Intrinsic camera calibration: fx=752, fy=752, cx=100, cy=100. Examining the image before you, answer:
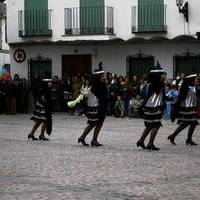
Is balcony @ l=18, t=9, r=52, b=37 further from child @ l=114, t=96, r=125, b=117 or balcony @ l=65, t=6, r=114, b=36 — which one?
child @ l=114, t=96, r=125, b=117

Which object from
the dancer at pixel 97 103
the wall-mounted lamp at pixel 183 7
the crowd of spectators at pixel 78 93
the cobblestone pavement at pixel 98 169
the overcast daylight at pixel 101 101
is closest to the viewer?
the cobblestone pavement at pixel 98 169

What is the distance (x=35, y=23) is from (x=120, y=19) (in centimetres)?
428

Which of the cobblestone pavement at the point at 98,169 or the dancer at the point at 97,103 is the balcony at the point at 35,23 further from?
the dancer at the point at 97,103

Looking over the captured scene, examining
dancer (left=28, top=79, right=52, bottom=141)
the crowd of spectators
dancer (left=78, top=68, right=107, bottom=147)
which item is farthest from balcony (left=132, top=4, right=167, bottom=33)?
dancer (left=78, top=68, right=107, bottom=147)

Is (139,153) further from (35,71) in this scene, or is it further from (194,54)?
(35,71)

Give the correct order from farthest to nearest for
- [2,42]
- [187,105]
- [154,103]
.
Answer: [2,42]
[187,105]
[154,103]

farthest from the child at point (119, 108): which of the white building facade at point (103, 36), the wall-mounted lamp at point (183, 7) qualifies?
the wall-mounted lamp at point (183, 7)

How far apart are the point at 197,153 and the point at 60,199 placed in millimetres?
6310

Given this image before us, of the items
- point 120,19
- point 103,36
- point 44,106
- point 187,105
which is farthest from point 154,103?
point 120,19

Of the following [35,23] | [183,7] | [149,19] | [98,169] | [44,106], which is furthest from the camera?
[35,23]

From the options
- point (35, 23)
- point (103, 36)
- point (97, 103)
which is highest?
point (35, 23)

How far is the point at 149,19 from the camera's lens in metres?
32.5

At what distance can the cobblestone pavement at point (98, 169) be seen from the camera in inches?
405

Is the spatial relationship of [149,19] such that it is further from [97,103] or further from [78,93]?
[97,103]
